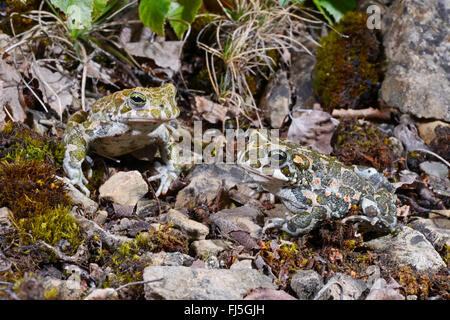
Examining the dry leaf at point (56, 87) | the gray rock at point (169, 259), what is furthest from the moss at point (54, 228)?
the dry leaf at point (56, 87)

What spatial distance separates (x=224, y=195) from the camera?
4492mm

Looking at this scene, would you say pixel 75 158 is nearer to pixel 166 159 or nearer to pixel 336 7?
pixel 166 159

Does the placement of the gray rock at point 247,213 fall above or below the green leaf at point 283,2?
below

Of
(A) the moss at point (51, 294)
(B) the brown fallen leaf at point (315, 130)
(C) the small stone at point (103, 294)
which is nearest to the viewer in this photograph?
(A) the moss at point (51, 294)

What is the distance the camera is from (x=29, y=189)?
3.50 metres

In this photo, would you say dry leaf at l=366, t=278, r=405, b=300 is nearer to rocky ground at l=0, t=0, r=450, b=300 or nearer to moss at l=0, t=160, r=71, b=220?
rocky ground at l=0, t=0, r=450, b=300

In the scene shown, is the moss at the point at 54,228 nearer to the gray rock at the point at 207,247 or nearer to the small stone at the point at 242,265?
the gray rock at the point at 207,247

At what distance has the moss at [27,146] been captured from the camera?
4004 mm

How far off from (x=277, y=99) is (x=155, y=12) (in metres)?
2.00

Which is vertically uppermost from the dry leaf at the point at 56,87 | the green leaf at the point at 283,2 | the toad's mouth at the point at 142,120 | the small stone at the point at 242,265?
the green leaf at the point at 283,2

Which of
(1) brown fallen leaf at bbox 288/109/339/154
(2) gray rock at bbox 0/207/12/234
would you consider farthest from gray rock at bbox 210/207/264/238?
(2) gray rock at bbox 0/207/12/234

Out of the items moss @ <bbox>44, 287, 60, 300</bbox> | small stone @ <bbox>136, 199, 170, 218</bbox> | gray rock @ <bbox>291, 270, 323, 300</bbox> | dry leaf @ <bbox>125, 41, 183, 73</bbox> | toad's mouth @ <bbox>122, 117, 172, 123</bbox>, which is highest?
dry leaf @ <bbox>125, 41, 183, 73</bbox>

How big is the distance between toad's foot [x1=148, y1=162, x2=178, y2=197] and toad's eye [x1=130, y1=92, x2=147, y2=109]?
90 cm

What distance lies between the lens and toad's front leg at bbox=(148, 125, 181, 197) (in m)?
4.58
